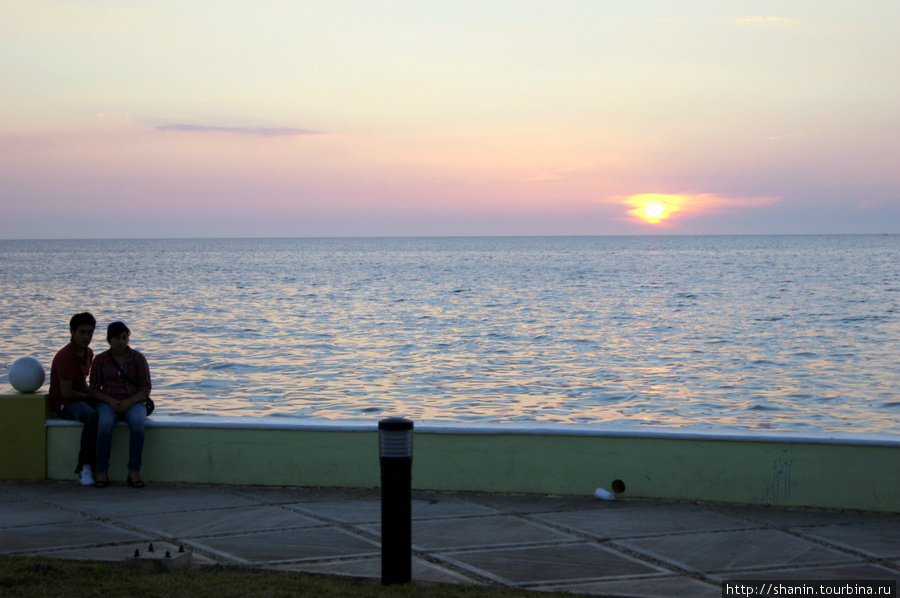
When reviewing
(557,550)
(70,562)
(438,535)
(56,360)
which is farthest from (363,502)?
(56,360)

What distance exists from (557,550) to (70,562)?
2652 mm

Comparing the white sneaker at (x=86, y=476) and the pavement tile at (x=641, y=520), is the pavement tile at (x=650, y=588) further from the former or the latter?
the white sneaker at (x=86, y=476)

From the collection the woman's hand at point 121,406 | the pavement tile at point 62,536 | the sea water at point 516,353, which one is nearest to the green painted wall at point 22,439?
the woman's hand at point 121,406

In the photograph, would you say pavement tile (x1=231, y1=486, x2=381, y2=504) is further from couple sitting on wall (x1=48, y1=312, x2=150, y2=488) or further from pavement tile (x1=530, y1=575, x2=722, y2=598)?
pavement tile (x1=530, y1=575, x2=722, y2=598)

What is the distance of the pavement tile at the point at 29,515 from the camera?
18.8ft

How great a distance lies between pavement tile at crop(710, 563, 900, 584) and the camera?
461 cm

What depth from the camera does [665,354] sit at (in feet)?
74.9

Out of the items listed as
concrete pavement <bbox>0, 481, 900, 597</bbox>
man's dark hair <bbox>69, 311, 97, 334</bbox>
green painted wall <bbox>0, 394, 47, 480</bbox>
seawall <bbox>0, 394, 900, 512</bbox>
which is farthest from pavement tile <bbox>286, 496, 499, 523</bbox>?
man's dark hair <bbox>69, 311, 97, 334</bbox>

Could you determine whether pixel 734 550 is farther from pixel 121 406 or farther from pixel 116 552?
pixel 121 406

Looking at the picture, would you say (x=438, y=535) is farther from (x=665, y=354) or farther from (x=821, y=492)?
(x=665, y=354)

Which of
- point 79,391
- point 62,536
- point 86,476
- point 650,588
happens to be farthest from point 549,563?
point 79,391

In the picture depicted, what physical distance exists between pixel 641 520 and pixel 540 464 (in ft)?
3.10

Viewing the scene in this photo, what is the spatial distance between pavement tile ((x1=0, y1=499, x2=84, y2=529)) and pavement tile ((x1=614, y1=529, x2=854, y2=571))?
11.8 feet

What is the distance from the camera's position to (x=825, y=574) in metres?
4.67
